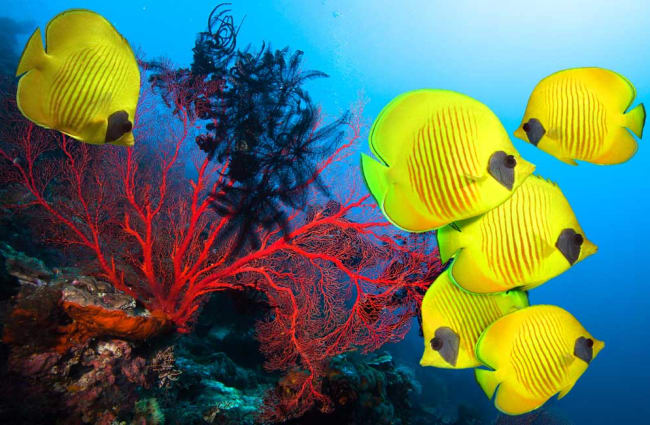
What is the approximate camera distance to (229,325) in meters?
7.24

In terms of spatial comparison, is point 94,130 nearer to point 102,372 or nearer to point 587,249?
point 587,249

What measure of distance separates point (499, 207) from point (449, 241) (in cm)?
20

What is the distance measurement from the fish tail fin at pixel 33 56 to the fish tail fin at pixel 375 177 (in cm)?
121

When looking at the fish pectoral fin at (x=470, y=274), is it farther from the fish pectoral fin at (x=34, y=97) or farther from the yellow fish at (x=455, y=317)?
the fish pectoral fin at (x=34, y=97)

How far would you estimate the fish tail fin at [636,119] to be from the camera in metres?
1.28

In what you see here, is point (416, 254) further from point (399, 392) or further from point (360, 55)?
point (360, 55)

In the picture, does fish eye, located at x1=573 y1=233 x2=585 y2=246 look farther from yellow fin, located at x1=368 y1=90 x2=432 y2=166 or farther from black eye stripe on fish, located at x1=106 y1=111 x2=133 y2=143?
black eye stripe on fish, located at x1=106 y1=111 x2=133 y2=143

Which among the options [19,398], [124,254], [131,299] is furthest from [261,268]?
[19,398]

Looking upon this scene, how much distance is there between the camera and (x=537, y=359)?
4.39ft

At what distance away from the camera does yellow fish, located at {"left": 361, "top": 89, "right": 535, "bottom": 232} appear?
90cm

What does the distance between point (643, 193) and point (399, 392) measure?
317ft

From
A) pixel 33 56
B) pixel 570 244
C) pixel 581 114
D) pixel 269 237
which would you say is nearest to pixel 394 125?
pixel 570 244

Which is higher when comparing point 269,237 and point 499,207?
point 269,237

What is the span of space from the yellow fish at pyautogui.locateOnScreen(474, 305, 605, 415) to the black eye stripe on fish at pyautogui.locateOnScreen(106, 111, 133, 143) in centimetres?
168
